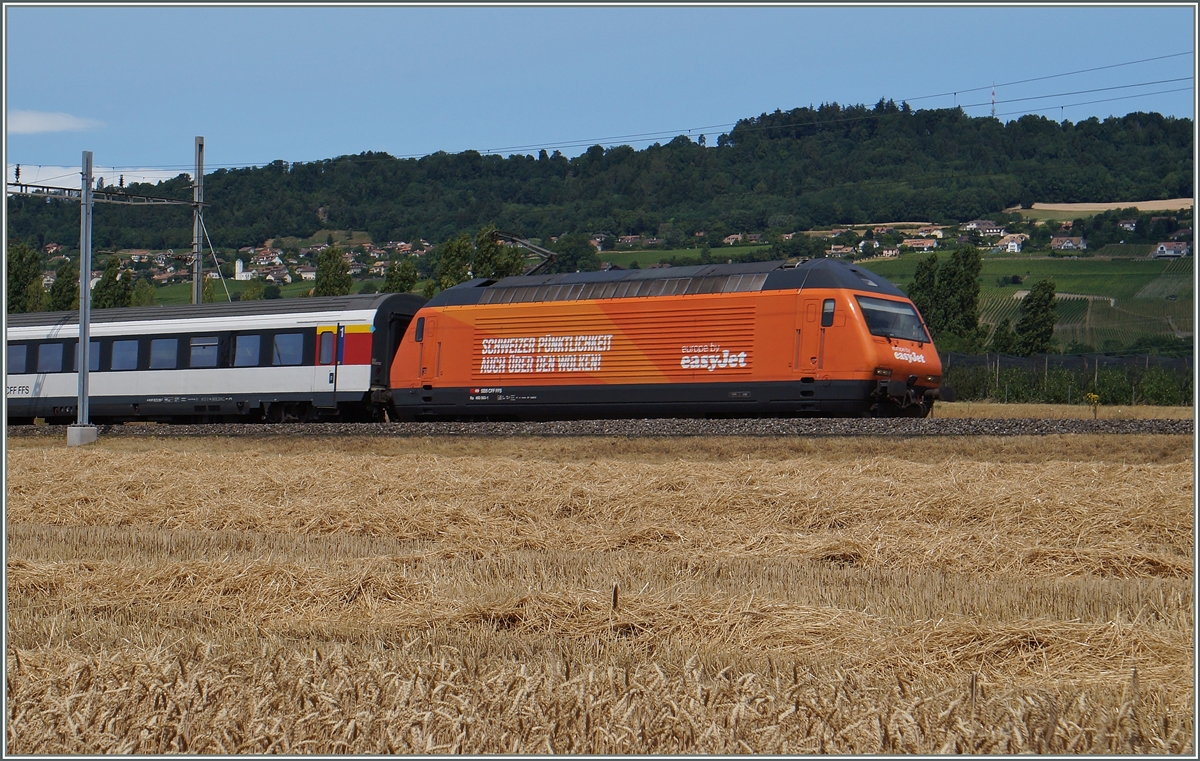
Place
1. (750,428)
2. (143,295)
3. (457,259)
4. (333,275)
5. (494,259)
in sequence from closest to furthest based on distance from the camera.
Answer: (750,428) → (494,259) → (457,259) → (333,275) → (143,295)

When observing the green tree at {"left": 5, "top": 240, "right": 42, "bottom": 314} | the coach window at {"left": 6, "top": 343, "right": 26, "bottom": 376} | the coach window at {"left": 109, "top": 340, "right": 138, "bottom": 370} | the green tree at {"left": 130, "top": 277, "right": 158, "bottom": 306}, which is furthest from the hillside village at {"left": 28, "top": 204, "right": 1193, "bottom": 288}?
the coach window at {"left": 109, "top": 340, "right": 138, "bottom": 370}

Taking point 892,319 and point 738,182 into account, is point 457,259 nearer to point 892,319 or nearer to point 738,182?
point 892,319

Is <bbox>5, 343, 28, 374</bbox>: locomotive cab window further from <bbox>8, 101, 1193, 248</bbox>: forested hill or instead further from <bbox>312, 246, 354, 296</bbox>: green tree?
<bbox>8, 101, 1193, 248</bbox>: forested hill

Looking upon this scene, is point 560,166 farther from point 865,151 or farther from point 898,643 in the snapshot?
point 898,643

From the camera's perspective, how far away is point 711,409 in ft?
74.4

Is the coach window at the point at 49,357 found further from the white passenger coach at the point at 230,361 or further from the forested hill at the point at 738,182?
the forested hill at the point at 738,182

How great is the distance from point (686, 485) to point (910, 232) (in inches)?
4912

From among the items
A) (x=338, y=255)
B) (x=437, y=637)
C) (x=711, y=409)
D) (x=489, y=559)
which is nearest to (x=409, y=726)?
(x=437, y=637)

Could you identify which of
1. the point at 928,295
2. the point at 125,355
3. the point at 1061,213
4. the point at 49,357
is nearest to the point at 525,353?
the point at 125,355

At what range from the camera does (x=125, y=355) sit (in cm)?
2877

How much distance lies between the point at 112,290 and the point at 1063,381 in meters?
60.2

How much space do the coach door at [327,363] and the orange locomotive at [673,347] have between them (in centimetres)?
149

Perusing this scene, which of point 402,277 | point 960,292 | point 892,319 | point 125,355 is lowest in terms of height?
point 125,355

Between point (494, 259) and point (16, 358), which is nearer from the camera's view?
point (16, 358)
